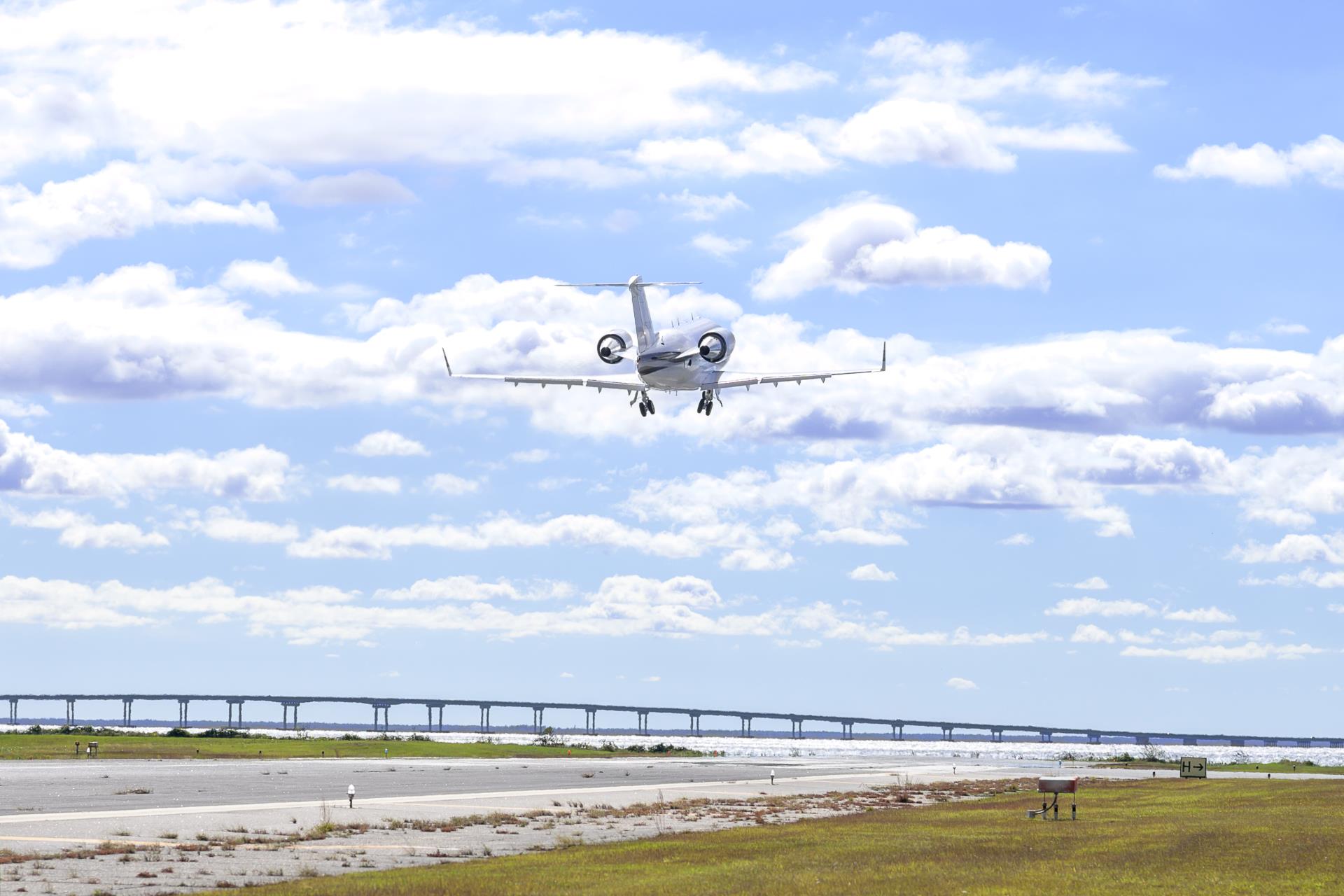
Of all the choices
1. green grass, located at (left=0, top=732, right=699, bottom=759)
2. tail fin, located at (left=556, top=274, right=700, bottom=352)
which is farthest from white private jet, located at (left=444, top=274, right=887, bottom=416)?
green grass, located at (left=0, top=732, right=699, bottom=759)

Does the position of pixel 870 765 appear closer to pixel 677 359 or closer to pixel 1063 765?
pixel 1063 765

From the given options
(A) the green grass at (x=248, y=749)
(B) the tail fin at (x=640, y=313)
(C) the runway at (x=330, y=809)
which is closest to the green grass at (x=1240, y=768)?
(C) the runway at (x=330, y=809)

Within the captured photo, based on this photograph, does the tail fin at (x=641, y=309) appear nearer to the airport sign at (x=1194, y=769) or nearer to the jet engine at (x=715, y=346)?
the jet engine at (x=715, y=346)

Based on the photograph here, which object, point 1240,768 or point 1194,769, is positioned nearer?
point 1194,769

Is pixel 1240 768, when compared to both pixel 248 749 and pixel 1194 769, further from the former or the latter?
pixel 248 749

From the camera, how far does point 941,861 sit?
41.2 meters

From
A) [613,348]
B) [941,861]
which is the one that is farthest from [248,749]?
[941,861]

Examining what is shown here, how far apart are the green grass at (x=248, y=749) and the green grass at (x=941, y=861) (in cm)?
6903

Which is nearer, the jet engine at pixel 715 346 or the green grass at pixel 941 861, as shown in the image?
the green grass at pixel 941 861

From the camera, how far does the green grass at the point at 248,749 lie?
115 m

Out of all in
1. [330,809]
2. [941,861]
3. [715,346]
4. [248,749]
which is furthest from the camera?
[248,749]

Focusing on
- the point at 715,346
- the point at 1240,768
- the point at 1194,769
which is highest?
the point at 715,346

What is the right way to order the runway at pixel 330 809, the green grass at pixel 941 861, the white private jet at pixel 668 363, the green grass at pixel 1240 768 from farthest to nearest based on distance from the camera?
the green grass at pixel 1240 768
the white private jet at pixel 668 363
the runway at pixel 330 809
the green grass at pixel 941 861

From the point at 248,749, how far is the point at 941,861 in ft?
325
